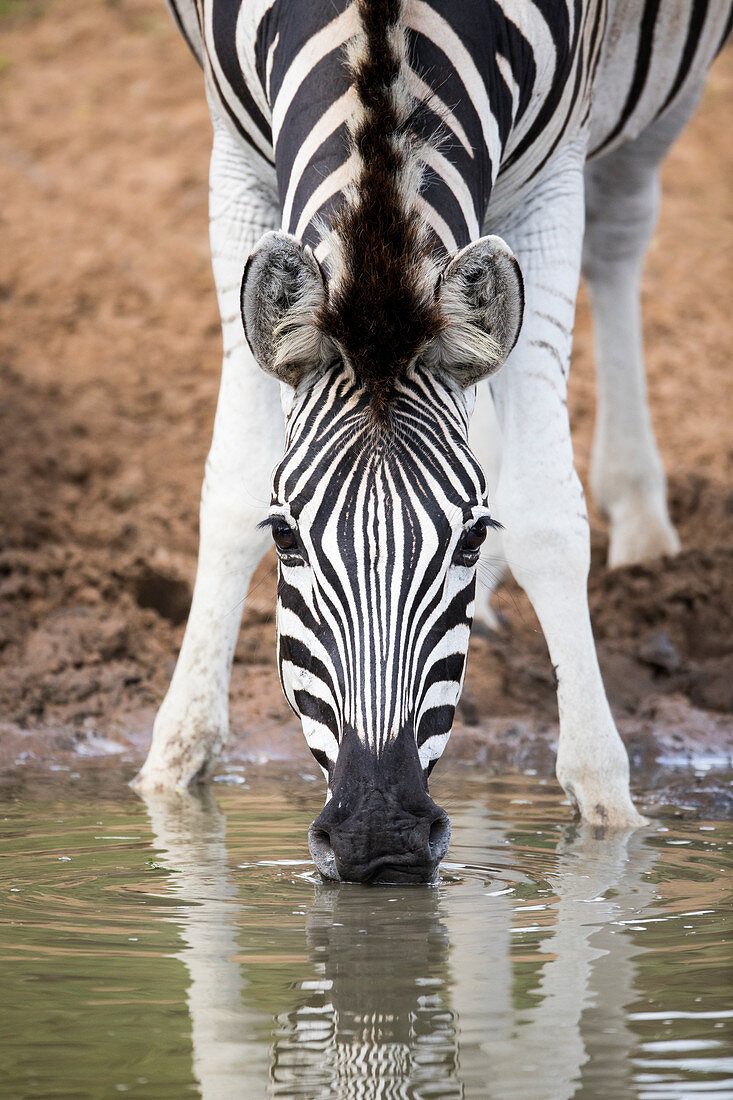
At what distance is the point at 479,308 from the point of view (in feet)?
10.5

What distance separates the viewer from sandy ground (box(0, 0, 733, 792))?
524cm

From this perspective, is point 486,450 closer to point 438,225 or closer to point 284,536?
point 438,225

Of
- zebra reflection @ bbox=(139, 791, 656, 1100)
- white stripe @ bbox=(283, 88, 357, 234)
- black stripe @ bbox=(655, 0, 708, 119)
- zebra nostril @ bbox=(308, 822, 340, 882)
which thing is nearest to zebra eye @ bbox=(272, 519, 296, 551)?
zebra nostril @ bbox=(308, 822, 340, 882)

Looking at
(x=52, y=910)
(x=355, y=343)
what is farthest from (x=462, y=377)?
(x=52, y=910)

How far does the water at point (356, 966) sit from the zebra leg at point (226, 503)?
0.60 metres

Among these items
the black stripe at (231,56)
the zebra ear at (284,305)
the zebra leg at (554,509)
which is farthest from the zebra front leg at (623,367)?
the zebra ear at (284,305)

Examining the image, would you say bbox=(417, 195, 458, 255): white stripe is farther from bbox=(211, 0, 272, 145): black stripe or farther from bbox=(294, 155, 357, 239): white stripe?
bbox=(211, 0, 272, 145): black stripe

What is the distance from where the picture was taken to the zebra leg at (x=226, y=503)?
440 centimetres

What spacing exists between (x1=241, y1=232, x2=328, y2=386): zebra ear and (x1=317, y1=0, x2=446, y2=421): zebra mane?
0.17ft

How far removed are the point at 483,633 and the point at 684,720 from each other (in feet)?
3.30

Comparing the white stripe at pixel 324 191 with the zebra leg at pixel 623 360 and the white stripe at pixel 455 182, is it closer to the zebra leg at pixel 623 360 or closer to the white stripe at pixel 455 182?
the white stripe at pixel 455 182

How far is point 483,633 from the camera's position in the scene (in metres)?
5.77

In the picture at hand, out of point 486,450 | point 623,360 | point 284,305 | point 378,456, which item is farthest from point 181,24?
point 623,360

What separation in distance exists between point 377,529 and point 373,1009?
1052 mm
